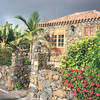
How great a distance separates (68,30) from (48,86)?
27.0 ft

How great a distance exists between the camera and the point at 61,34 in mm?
13609

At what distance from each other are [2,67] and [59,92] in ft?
17.3

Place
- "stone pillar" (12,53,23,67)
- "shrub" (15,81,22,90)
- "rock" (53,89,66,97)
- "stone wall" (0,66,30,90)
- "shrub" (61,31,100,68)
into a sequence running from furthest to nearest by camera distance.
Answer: "stone pillar" (12,53,23,67), "stone wall" (0,66,30,90), "shrub" (15,81,22,90), "shrub" (61,31,100,68), "rock" (53,89,66,97)

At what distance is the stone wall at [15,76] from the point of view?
8284 mm

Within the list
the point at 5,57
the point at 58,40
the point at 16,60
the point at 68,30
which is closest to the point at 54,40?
the point at 58,40

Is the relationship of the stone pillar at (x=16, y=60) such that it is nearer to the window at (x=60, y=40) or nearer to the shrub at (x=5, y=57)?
the shrub at (x=5, y=57)

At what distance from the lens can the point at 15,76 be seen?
834 cm

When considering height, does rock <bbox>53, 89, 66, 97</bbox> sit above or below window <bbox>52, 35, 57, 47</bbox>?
below

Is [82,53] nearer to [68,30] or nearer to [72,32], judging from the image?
[72,32]

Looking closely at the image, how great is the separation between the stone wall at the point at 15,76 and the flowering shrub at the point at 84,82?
12.4 feet

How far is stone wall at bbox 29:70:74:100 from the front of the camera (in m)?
5.45

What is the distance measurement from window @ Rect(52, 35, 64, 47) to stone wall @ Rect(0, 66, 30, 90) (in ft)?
18.7

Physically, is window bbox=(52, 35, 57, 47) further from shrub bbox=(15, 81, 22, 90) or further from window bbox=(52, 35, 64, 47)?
shrub bbox=(15, 81, 22, 90)

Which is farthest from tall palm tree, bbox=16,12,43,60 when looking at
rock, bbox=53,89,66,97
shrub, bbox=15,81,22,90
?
rock, bbox=53,89,66,97
